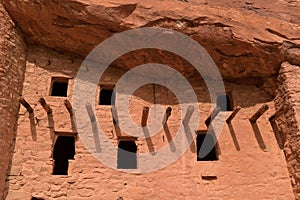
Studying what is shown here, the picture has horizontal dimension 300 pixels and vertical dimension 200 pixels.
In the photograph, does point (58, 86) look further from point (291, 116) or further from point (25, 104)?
point (291, 116)

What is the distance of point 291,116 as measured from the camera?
7.77 m

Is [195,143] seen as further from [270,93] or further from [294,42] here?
[294,42]

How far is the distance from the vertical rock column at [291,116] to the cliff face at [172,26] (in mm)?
354

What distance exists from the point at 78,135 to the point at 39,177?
1211 millimetres

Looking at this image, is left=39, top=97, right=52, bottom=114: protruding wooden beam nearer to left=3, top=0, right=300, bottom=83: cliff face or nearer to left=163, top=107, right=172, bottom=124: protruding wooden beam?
left=3, top=0, right=300, bottom=83: cliff face

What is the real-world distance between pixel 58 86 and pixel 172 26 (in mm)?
3293

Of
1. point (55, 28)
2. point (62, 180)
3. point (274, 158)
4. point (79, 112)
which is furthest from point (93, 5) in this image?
point (274, 158)

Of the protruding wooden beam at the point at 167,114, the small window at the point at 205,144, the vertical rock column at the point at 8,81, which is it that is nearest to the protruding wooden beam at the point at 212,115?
the small window at the point at 205,144

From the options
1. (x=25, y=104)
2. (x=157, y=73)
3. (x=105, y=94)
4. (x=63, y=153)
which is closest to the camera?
(x=25, y=104)

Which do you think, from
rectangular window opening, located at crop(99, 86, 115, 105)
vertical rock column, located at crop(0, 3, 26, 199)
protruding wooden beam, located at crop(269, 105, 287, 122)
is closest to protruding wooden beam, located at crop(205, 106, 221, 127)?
protruding wooden beam, located at crop(269, 105, 287, 122)

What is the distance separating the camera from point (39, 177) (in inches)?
280

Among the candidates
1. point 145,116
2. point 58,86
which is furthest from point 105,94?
point 145,116

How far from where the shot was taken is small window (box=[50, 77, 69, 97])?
8438 mm

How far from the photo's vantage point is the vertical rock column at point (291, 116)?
24.6 ft
